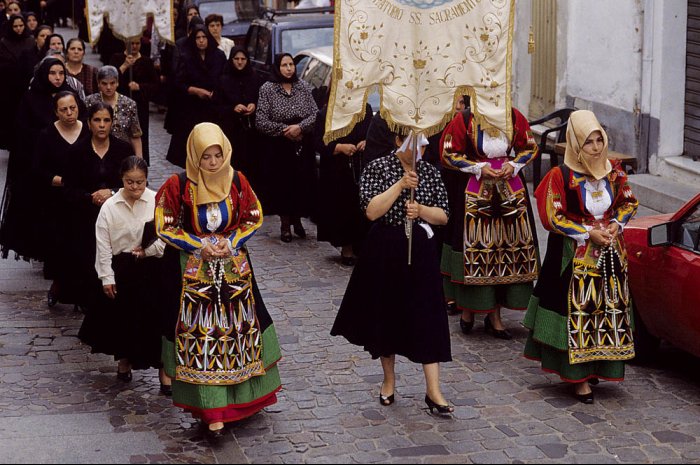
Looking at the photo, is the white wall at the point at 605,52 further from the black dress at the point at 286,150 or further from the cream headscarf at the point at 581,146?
the cream headscarf at the point at 581,146

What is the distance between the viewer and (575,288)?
27.5 feet

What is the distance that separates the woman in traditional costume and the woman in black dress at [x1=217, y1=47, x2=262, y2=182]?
16.4 feet

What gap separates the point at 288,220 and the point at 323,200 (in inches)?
45.8

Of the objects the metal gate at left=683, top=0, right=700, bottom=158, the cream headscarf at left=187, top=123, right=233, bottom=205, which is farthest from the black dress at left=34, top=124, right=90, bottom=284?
the metal gate at left=683, top=0, right=700, bottom=158

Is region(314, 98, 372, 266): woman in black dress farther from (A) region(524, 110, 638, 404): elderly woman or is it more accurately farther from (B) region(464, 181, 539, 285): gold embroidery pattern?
(A) region(524, 110, 638, 404): elderly woman

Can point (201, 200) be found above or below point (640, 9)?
below

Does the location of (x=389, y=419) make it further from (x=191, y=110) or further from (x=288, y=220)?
(x=191, y=110)

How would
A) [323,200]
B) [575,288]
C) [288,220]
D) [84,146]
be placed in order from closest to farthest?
[575,288], [84,146], [323,200], [288,220]

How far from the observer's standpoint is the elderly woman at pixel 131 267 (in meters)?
8.61

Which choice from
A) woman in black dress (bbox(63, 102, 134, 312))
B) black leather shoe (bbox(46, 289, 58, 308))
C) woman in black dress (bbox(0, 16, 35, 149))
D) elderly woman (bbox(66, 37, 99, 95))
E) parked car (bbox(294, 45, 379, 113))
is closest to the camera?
woman in black dress (bbox(63, 102, 134, 312))

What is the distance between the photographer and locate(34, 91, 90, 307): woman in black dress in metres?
10.4

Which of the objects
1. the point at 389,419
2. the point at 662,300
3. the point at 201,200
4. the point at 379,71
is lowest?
the point at 389,419

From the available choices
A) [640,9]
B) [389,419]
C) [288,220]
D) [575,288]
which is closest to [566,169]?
[575,288]

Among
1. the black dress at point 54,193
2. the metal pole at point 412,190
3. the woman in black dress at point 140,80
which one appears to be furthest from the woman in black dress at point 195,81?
the metal pole at point 412,190
